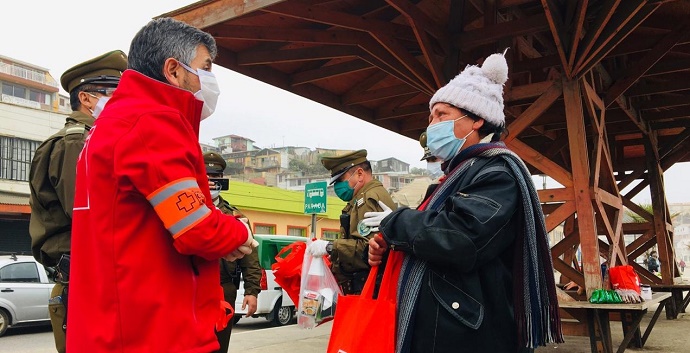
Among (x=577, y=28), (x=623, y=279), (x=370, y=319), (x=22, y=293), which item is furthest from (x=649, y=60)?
(x=22, y=293)

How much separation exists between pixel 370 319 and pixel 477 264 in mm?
453

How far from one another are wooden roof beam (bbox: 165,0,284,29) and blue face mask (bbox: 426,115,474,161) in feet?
10.5

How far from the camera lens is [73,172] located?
98.9 inches

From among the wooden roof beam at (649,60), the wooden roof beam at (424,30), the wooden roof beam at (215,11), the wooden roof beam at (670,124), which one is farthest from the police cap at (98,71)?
the wooden roof beam at (670,124)

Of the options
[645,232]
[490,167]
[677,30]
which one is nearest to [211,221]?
[490,167]

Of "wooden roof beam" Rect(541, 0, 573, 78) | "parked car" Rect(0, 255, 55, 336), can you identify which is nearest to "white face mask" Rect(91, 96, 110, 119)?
"wooden roof beam" Rect(541, 0, 573, 78)

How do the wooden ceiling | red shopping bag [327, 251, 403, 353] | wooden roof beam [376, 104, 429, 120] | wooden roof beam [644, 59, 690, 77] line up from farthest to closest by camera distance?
1. wooden roof beam [376, 104, 429, 120]
2. wooden roof beam [644, 59, 690, 77]
3. the wooden ceiling
4. red shopping bag [327, 251, 403, 353]

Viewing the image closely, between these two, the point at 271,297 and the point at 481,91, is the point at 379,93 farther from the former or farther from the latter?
the point at 481,91

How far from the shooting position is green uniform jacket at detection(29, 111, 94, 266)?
8.29ft

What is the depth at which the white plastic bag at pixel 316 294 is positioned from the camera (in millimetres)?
3566

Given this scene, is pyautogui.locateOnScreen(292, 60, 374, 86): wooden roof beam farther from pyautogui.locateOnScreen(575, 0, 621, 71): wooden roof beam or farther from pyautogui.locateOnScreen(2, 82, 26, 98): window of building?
pyautogui.locateOnScreen(2, 82, 26, 98): window of building

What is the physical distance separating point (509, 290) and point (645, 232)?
37.7 feet

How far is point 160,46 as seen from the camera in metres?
1.98

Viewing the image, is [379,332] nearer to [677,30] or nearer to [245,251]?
[245,251]
